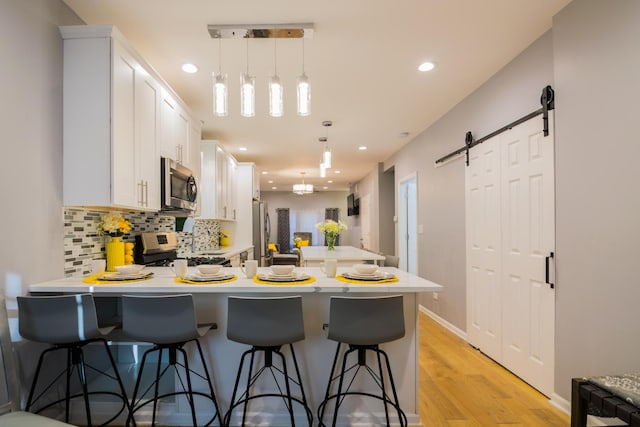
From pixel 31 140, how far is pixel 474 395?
3.29 meters

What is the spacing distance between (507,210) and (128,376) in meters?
3.28

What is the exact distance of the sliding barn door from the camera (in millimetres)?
2455

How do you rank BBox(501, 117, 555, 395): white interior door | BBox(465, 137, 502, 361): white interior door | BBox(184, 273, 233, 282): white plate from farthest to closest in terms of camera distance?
1. BBox(465, 137, 502, 361): white interior door
2. BBox(501, 117, 555, 395): white interior door
3. BBox(184, 273, 233, 282): white plate

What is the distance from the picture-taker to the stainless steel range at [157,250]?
3131 millimetres

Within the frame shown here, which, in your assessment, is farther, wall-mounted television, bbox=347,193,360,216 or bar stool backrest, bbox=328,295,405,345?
wall-mounted television, bbox=347,193,360,216

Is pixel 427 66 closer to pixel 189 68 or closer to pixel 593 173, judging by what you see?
pixel 593 173

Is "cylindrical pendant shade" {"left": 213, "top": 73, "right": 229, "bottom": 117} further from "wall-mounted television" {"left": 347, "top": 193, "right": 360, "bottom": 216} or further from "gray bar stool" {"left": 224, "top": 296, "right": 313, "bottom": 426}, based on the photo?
"wall-mounted television" {"left": 347, "top": 193, "right": 360, "bottom": 216}

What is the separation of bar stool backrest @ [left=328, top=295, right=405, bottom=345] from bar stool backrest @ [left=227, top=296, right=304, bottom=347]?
22cm

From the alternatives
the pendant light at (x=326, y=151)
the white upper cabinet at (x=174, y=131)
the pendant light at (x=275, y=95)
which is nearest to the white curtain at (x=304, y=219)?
the pendant light at (x=326, y=151)

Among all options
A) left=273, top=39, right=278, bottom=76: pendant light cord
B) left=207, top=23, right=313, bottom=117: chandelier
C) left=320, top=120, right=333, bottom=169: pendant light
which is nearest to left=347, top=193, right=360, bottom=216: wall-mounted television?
left=320, top=120, right=333, bottom=169: pendant light

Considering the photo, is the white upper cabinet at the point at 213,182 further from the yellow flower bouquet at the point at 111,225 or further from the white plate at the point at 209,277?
the white plate at the point at 209,277

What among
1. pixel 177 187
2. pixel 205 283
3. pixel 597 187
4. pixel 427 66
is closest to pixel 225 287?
pixel 205 283

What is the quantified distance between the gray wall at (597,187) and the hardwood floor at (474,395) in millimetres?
244

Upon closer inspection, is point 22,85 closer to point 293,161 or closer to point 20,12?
point 20,12
